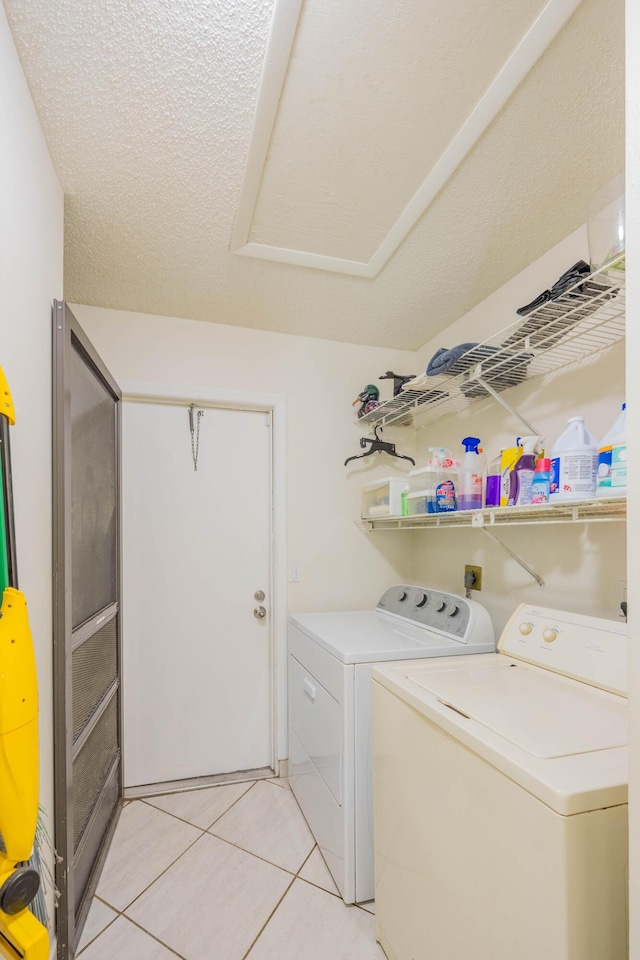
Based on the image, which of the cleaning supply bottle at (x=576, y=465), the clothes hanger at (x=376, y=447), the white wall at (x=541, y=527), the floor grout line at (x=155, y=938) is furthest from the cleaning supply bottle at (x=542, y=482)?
the floor grout line at (x=155, y=938)

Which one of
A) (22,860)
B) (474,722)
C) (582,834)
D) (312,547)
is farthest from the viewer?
(312,547)

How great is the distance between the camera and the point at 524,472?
1542mm

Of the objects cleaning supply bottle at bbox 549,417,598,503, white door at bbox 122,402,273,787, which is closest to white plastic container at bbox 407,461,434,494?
cleaning supply bottle at bbox 549,417,598,503

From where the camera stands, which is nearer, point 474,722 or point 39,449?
point 474,722

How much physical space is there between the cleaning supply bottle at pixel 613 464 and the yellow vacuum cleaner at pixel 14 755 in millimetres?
1392

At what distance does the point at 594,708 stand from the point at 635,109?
116 centimetres

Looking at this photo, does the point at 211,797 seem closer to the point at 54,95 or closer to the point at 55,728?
the point at 55,728

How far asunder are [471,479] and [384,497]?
24.2 inches

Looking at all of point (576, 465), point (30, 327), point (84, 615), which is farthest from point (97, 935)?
point (576, 465)

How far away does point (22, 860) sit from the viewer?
0.84 meters

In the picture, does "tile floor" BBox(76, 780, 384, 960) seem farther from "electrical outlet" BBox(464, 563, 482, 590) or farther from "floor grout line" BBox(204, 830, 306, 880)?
"electrical outlet" BBox(464, 563, 482, 590)

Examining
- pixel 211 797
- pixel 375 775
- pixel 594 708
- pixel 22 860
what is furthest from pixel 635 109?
pixel 211 797

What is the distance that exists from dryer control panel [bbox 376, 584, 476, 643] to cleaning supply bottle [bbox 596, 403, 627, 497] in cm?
79

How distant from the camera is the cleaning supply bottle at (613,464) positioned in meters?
1.18
